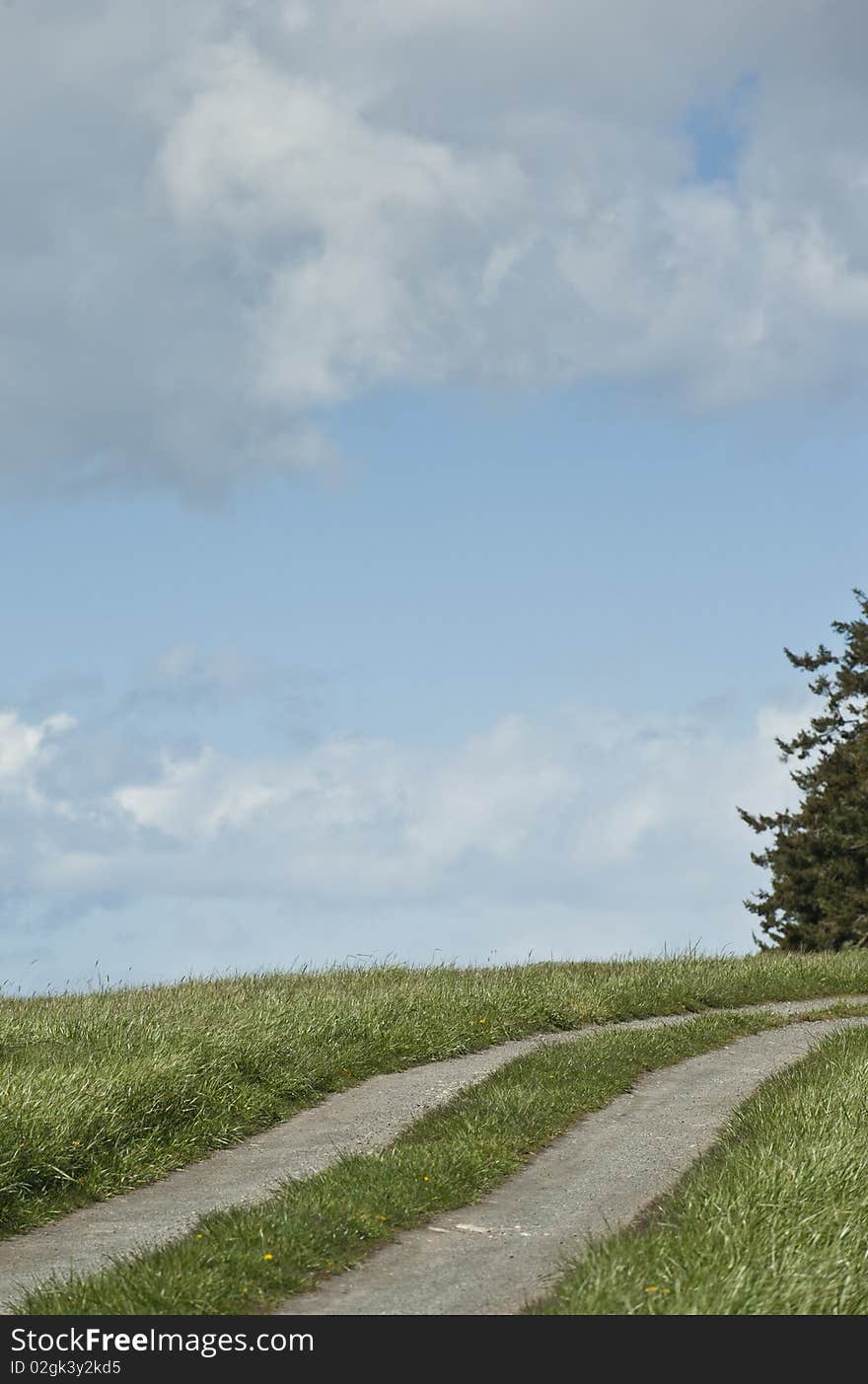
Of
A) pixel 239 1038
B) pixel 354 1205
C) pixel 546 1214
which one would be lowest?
pixel 546 1214

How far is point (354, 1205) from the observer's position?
9.12 metres

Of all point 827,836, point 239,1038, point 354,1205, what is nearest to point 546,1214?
point 354,1205

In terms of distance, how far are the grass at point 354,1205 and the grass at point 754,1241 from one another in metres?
1.57

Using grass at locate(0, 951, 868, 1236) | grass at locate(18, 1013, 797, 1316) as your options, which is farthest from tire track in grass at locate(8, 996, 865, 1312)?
grass at locate(0, 951, 868, 1236)

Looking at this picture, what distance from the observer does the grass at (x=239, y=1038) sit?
10945mm

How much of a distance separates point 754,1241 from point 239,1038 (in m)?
7.77

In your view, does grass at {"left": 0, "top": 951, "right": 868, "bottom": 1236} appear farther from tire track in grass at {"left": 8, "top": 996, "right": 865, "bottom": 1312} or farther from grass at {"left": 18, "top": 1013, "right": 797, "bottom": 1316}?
grass at {"left": 18, "top": 1013, "right": 797, "bottom": 1316}

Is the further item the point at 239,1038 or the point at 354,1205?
the point at 239,1038

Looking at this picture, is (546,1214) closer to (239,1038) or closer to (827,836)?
(239,1038)

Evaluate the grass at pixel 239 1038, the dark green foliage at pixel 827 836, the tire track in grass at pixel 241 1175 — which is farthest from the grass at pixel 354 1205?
the dark green foliage at pixel 827 836

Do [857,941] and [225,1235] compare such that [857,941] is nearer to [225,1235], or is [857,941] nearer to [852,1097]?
[852,1097]

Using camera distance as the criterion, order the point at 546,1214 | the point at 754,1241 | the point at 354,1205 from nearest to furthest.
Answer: the point at 754,1241 < the point at 354,1205 < the point at 546,1214

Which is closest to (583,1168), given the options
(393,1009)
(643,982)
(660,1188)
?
(660,1188)

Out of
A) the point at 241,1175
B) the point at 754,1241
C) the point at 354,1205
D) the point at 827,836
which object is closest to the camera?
the point at 754,1241
